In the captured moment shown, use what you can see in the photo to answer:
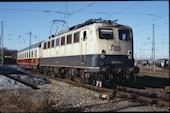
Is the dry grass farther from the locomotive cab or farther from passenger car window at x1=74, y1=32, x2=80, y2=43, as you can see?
passenger car window at x1=74, y1=32, x2=80, y2=43

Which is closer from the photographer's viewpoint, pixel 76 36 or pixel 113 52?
pixel 113 52

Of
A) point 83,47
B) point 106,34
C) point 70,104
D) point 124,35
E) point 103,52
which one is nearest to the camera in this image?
point 70,104

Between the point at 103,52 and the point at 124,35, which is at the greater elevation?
the point at 124,35

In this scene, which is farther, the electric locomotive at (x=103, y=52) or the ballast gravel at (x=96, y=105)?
the electric locomotive at (x=103, y=52)

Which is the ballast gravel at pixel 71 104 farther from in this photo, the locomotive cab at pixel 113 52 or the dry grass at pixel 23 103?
the locomotive cab at pixel 113 52

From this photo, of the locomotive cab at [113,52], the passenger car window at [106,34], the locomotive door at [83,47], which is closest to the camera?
the locomotive cab at [113,52]

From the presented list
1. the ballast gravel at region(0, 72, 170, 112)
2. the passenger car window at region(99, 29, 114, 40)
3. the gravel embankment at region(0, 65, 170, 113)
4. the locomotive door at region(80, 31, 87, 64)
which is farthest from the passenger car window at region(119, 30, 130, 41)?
the ballast gravel at region(0, 72, 170, 112)

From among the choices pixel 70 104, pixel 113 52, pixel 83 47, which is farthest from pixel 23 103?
pixel 83 47

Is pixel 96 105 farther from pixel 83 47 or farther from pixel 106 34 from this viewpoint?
pixel 83 47

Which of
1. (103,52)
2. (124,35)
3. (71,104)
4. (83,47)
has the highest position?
(124,35)

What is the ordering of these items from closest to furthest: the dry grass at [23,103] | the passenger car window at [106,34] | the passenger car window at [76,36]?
1. the dry grass at [23,103]
2. the passenger car window at [106,34]
3. the passenger car window at [76,36]

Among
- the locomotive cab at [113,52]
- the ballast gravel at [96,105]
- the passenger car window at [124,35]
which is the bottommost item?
the ballast gravel at [96,105]

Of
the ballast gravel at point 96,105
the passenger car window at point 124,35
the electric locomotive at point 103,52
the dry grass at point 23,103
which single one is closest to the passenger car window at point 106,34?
the electric locomotive at point 103,52

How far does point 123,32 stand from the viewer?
715 inches
